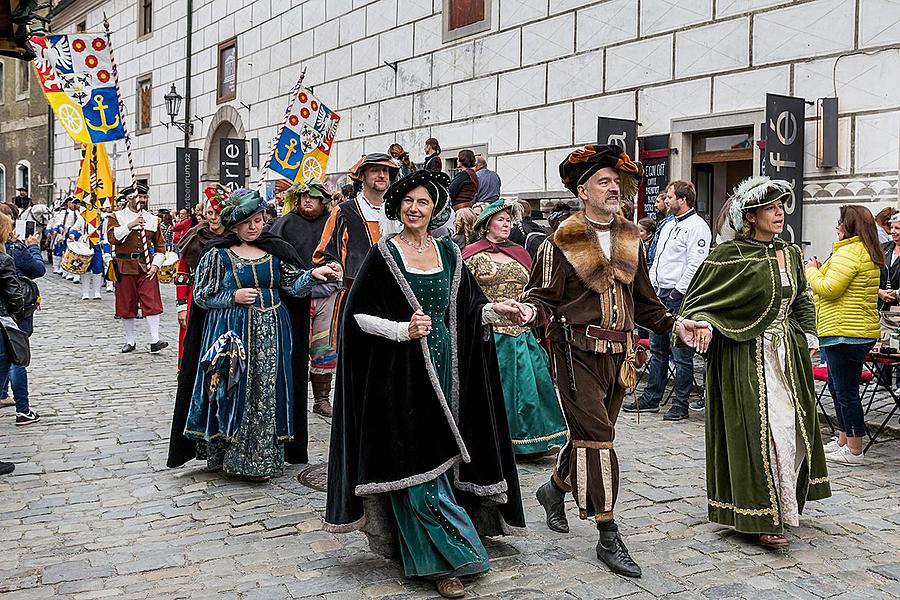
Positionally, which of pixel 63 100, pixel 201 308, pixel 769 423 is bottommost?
pixel 769 423

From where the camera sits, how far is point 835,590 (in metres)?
4.26

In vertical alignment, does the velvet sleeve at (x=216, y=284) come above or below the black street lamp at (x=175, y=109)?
below

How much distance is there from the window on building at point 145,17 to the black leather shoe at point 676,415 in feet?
71.3

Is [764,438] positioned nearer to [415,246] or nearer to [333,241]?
[415,246]

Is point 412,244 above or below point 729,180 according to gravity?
below

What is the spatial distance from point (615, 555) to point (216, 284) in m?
2.94

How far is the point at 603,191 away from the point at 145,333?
991 cm

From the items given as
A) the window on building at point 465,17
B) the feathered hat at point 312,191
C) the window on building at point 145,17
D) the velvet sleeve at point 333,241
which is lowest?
the velvet sleeve at point 333,241

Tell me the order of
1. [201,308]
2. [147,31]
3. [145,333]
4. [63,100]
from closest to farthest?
[201,308], [63,100], [145,333], [147,31]

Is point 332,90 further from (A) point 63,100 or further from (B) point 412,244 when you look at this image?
(B) point 412,244

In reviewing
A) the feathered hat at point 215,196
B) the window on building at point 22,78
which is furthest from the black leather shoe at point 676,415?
the window on building at point 22,78

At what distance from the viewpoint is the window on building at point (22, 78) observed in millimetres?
37094

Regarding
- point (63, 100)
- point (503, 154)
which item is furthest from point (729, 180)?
point (63, 100)

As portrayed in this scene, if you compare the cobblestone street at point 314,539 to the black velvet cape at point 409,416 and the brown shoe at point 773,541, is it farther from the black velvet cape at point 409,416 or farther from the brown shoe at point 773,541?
the black velvet cape at point 409,416
